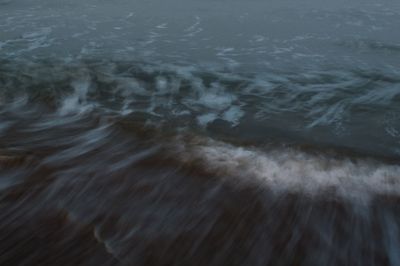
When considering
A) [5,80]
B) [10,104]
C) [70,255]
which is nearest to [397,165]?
[70,255]

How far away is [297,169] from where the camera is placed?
187 inches

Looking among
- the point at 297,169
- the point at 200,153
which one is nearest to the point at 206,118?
the point at 200,153

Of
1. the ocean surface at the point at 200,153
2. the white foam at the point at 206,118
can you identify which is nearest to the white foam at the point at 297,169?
the ocean surface at the point at 200,153

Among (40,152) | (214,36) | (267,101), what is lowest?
(214,36)

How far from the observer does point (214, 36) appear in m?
12.5

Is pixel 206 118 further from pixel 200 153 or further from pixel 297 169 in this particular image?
pixel 297 169

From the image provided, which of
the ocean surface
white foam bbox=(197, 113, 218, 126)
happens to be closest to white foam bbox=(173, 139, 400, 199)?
the ocean surface

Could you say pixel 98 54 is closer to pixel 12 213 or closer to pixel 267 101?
pixel 267 101

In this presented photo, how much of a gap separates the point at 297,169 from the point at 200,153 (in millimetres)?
1224

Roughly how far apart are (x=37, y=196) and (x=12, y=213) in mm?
324

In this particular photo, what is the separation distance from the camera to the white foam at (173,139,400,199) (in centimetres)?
442

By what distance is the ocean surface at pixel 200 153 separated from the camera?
3664 millimetres

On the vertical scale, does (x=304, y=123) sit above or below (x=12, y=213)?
below

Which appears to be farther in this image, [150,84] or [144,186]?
[150,84]
